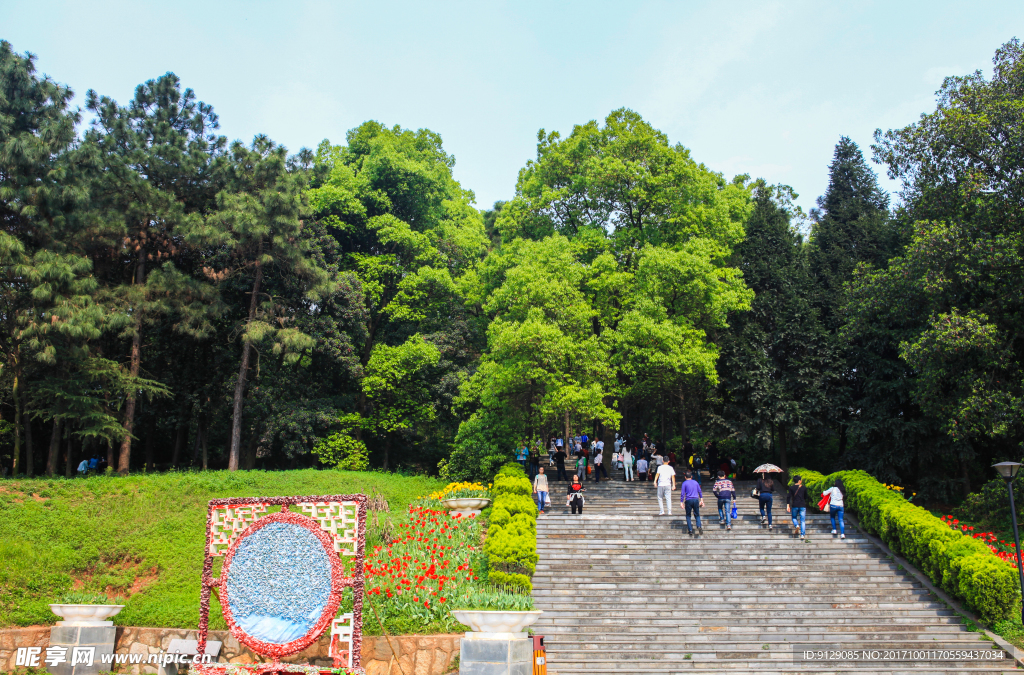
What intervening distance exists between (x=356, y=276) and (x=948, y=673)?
23.3 meters

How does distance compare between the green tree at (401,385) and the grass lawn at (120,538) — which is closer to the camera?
the grass lawn at (120,538)

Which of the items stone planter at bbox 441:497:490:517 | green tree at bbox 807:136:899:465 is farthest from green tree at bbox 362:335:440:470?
green tree at bbox 807:136:899:465

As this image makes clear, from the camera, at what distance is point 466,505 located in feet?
57.5

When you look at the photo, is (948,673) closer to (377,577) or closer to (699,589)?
(699,589)

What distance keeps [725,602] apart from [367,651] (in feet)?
20.9

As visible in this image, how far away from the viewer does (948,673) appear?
422 inches

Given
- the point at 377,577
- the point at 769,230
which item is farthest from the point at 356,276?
the point at 377,577

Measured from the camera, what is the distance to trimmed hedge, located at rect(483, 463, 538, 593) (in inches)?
533

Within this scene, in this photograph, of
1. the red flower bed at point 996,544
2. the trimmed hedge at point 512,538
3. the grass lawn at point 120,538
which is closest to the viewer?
the grass lawn at point 120,538

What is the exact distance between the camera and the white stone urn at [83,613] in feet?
37.6

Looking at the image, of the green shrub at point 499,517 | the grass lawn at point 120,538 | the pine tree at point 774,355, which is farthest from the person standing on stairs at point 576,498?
the pine tree at point 774,355

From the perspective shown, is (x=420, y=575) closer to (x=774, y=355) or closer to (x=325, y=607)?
(x=325, y=607)

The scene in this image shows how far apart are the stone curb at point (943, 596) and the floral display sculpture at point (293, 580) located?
32.5 ft

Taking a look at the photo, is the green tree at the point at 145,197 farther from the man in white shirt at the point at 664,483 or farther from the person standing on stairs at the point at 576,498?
the man in white shirt at the point at 664,483
